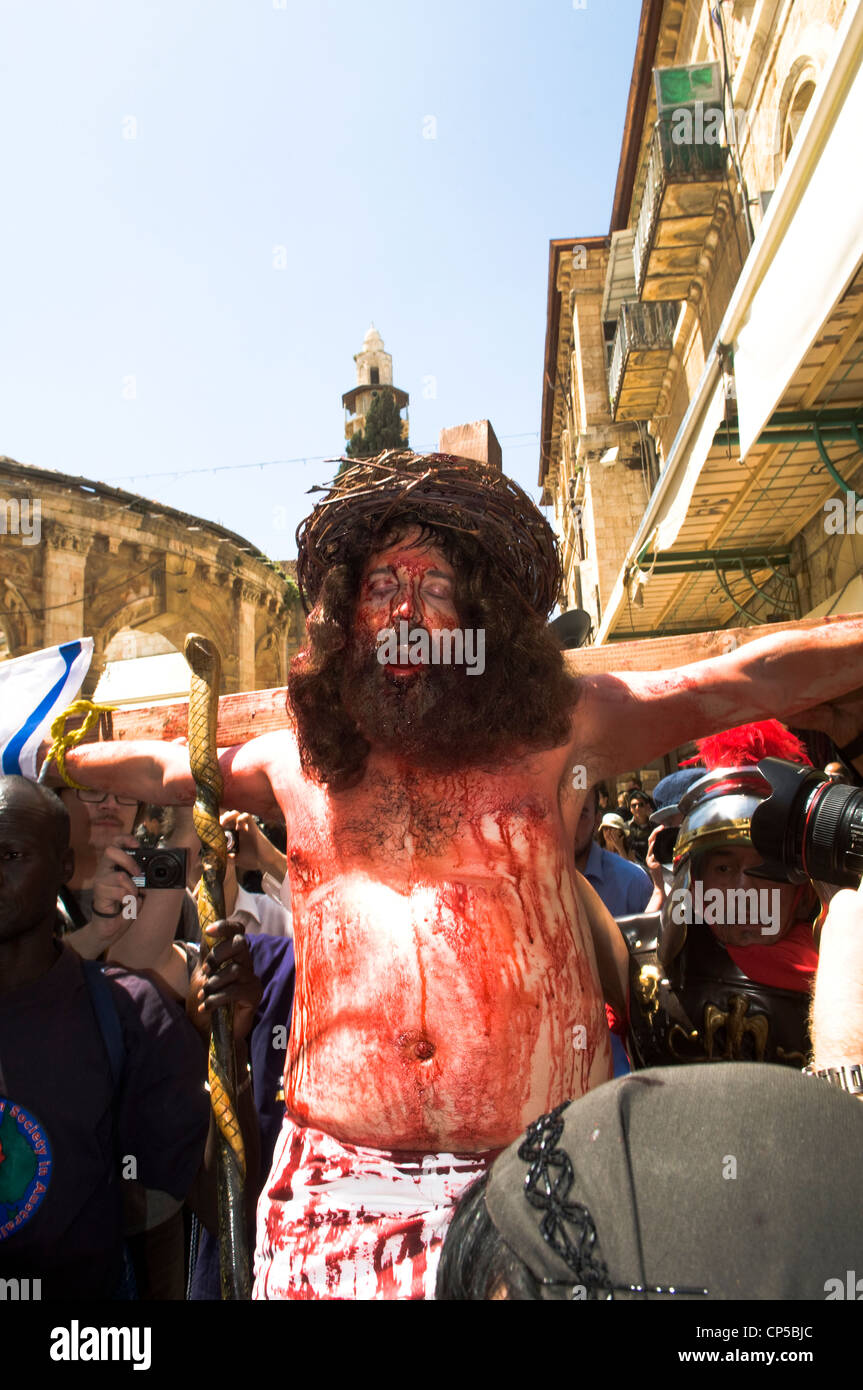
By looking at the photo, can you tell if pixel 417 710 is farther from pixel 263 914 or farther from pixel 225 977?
pixel 263 914

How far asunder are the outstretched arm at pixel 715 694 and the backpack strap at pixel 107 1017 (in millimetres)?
1380

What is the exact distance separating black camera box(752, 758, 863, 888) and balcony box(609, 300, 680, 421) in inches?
569

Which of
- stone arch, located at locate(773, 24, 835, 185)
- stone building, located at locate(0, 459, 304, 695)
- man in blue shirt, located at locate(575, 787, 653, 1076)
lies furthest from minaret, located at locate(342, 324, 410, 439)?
man in blue shirt, located at locate(575, 787, 653, 1076)

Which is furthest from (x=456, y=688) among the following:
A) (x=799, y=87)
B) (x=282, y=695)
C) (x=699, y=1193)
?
(x=799, y=87)

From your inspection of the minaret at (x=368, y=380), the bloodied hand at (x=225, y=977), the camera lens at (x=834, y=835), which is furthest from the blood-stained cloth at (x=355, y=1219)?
the minaret at (x=368, y=380)

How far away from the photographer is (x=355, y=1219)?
1644 millimetres

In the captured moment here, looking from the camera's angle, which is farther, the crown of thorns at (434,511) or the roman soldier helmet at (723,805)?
the roman soldier helmet at (723,805)

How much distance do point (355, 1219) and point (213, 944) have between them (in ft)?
2.53

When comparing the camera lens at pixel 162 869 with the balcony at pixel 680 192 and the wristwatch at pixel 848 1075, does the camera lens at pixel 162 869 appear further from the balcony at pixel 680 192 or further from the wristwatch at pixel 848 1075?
the balcony at pixel 680 192

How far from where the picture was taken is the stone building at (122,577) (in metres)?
19.4

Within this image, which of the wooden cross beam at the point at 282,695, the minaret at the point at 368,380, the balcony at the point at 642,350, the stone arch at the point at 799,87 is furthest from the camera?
the minaret at the point at 368,380

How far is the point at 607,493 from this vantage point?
21859 millimetres

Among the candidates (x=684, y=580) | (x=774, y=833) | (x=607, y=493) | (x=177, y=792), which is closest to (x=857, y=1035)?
(x=774, y=833)

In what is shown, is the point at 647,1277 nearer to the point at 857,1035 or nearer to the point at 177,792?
the point at 857,1035
